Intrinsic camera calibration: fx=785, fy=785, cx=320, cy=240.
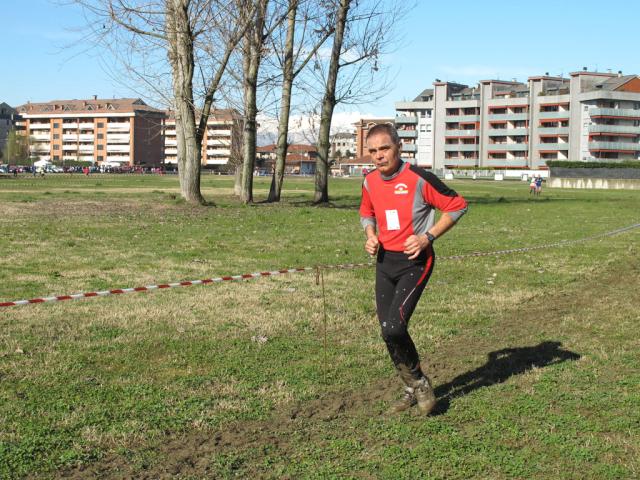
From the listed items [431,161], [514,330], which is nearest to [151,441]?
[514,330]

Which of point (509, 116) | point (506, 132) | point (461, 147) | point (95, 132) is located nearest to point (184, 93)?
point (509, 116)

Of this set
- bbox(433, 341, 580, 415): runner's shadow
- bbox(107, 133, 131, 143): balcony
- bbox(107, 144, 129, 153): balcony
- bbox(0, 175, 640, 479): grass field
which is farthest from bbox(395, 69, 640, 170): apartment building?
bbox(433, 341, 580, 415): runner's shadow

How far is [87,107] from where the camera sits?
18512cm

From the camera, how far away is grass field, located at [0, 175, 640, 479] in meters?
4.68

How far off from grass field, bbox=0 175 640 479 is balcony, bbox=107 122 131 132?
556ft

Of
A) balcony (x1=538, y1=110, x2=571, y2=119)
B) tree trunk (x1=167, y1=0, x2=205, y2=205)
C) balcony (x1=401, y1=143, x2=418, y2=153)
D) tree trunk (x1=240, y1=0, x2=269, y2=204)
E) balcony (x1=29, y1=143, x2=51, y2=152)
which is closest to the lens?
tree trunk (x1=167, y1=0, x2=205, y2=205)

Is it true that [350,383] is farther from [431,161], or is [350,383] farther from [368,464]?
[431,161]

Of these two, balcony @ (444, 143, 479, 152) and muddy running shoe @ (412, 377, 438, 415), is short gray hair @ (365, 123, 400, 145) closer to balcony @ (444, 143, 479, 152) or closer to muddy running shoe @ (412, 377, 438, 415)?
muddy running shoe @ (412, 377, 438, 415)

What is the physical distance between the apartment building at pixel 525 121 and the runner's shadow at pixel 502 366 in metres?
116

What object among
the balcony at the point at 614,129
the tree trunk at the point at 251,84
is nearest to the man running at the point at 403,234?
the tree trunk at the point at 251,84

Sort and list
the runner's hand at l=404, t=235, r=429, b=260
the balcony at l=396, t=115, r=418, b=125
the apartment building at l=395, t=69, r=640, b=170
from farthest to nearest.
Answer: the balcony at l=396, t=115, r=418, b=125 → the apartment building at l=395, t=69, r=640, b=170 → the runner's hand at l=404, t=235, r=429, b=260

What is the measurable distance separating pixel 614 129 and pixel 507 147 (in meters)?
17.6

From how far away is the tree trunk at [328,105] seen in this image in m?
30.0

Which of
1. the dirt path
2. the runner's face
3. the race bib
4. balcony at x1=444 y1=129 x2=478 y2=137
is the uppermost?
balcony at x1=444 y1=129 x2=478 y2=137
